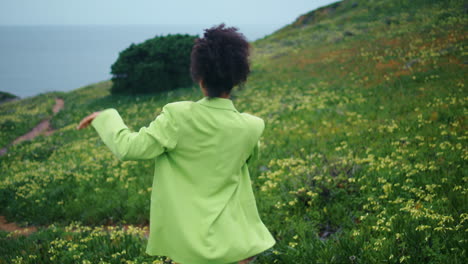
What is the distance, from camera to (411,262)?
11.7 ft

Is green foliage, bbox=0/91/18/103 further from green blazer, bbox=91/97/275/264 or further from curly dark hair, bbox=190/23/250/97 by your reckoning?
curly dark hair, bbox=190/23/250/97

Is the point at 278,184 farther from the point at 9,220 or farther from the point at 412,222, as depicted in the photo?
the point at 9,220

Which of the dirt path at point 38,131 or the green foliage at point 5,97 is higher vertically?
the green foliage at point 5,97

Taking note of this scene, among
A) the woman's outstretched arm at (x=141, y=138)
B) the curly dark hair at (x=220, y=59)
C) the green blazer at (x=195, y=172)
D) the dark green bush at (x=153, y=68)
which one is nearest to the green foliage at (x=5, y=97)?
the dark green bush at (x=153, y=68)

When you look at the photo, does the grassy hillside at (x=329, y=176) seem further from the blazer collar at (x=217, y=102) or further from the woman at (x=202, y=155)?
the blazer collar at (x=217, y=102)

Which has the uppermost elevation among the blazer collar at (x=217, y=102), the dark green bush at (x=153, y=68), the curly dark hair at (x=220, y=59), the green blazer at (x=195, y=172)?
the dark green bush at (x=153, y=68)

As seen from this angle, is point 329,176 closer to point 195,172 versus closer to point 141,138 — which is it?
point 195,172

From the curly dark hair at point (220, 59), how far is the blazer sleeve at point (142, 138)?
0.36 metres

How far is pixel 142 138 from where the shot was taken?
A: 2.18m

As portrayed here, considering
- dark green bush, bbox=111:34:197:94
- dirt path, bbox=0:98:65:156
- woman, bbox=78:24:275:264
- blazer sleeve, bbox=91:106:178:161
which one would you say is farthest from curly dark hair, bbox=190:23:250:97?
dark green bush, bbox=111:34:197:94

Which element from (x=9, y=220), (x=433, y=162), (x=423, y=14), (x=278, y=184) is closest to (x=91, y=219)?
(x=9, y=220)

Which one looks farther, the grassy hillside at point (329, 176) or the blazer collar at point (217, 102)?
the grassy hillside at point (329, 176)

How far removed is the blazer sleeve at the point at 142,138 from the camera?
2154mm

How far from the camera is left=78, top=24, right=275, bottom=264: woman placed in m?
2.24
